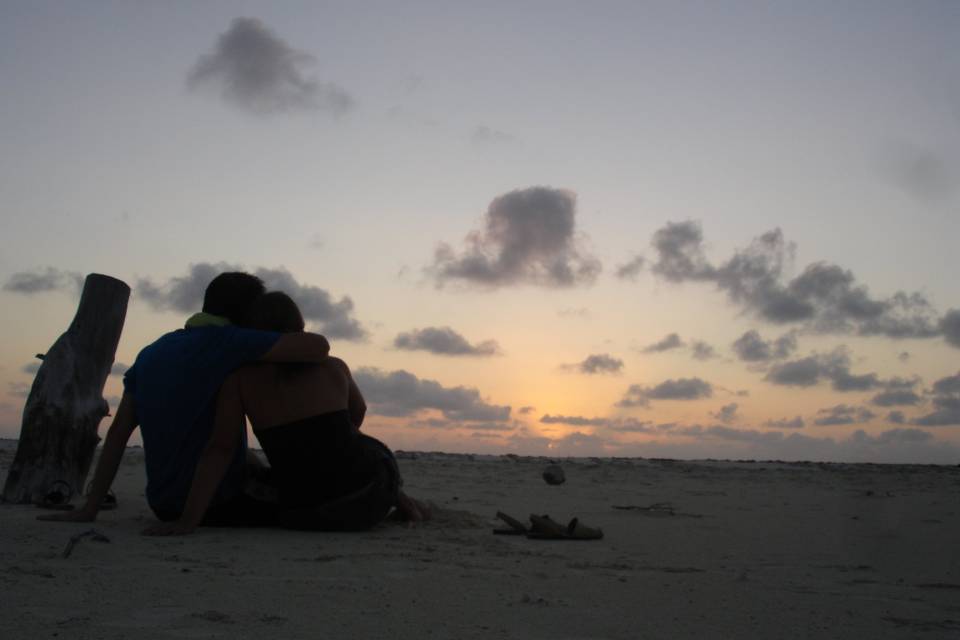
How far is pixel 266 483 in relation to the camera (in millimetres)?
4746

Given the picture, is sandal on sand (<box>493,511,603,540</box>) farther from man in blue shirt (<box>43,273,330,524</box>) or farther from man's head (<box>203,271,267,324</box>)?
man's head (<box>203,271,267,324</box>)

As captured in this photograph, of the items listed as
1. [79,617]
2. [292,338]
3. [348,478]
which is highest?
[292,338]

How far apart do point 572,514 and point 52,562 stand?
13.6 feet

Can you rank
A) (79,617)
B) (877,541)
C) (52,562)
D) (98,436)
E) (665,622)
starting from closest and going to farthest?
(79,617)
(665,622)
(52,562)
(877,541)
(98,436)

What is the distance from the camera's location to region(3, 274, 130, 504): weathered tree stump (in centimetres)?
561

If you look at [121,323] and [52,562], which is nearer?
[52,562]

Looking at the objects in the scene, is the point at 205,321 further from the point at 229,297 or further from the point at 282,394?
the point at 282,394

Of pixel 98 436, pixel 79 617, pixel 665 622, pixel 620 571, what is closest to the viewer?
pixel 79 617

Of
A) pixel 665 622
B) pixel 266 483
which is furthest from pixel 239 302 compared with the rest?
pixel 665 622

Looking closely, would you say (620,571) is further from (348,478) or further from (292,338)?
(292,338)

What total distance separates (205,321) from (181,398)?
16.5 inches

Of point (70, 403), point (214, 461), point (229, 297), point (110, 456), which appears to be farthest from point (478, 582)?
point (70, 403)

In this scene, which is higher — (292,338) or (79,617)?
(292,338)

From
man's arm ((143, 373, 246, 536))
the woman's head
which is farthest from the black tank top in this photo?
the woman's head
